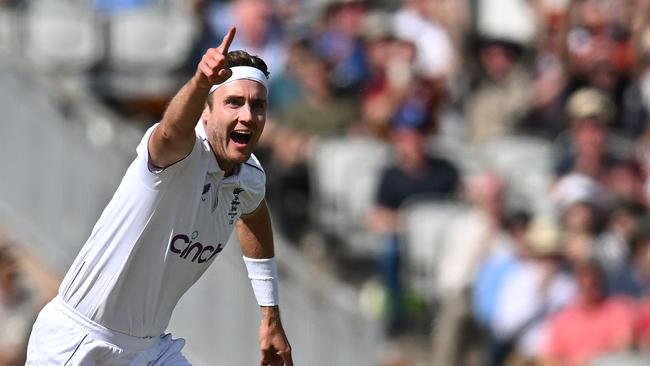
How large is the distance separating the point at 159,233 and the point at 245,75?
27.5 inches

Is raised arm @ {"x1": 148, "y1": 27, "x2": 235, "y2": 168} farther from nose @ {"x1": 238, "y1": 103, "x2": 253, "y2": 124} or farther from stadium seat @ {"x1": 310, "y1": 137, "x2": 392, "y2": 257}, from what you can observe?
stadium seat @ {"x1": 310, "y1": 137, "x2": 392, "y2": 257}

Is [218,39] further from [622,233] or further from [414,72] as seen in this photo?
[622,233]

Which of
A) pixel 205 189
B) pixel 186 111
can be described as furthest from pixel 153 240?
pixel 186 111

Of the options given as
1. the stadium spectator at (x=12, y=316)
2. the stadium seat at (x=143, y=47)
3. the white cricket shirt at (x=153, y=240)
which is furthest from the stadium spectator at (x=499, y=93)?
the white cricket shirt at (x=153, y=240)

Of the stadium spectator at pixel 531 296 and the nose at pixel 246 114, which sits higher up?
the stadium spectator at pixel 531 296

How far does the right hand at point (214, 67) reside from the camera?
5484 mm

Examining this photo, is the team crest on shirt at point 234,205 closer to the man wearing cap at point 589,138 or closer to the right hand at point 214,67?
the right hand at point 214,67

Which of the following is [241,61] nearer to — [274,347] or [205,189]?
[205,189]

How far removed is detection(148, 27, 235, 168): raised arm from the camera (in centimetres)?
550

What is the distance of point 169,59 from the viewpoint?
49.8ft

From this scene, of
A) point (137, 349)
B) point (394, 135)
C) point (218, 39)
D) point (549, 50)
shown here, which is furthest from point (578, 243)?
point (137, 349)

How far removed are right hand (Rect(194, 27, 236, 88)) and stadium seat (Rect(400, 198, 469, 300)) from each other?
6.59 m

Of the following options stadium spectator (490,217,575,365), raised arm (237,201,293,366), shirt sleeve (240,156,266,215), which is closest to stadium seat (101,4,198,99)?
stadium spectator (490,217,575,365)

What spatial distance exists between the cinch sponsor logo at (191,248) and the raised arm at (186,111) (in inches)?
14.7
